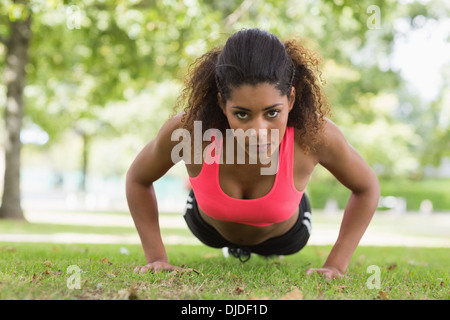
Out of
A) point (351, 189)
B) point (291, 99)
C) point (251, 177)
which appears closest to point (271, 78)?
point (291, 99)

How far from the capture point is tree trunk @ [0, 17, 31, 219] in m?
12.8

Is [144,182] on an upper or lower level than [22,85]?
lower

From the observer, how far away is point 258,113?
3.13 metres

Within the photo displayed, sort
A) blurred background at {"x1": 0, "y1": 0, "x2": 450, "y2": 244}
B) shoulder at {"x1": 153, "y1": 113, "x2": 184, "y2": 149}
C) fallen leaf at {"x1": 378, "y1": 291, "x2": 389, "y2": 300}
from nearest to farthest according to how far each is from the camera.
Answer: fallen leaf at {"x1": 378, "y1": 291, "x2": 389, "y2": 300}, shoulder at {"x1": 153, "y1": 113, "x2": 184, "y2": 149}, blurred background at {"x1": 0, "y1": 0, "x2": 450, "y2": 244}

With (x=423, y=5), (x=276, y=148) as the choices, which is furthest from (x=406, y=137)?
(x=276, y=148)

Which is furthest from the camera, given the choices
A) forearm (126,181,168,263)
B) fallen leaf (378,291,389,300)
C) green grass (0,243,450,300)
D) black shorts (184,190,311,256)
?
black shorts (184,190,311,256)

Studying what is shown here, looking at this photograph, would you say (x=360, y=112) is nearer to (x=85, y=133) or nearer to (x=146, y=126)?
(x=146, y=126)

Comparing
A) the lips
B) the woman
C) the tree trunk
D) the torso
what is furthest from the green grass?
the tree trunk

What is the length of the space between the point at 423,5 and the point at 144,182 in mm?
16837

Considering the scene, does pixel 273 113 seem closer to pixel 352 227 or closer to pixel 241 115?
pixel 241 115

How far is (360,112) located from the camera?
23484 mm

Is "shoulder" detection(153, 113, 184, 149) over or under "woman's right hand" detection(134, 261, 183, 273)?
over

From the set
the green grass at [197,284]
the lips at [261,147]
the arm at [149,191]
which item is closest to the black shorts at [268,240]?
the green grass at [197,284]

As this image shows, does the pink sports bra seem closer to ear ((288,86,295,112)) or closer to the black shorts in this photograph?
ear ((288,86,295,112))
